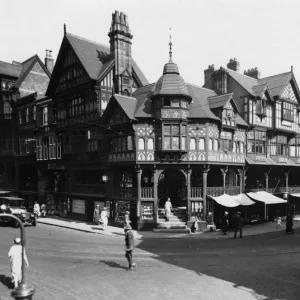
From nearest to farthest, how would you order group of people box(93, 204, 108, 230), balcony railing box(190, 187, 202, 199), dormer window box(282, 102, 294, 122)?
group of people box(93, 204, 108, 230) < balcony railing box(190, 187, 202, 199) < dormer window box(282, 102, 294, 122)

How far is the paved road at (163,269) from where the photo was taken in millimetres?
10406

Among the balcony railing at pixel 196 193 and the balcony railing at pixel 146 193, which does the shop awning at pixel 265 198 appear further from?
the balcony railing at pixel 146 193

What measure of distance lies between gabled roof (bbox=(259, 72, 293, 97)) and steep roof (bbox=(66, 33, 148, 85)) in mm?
17348

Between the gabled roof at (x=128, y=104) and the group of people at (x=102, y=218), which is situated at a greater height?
the gabled roof at (x=128, y=104)

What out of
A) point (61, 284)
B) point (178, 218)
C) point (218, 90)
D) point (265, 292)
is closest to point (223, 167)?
point (178, 218)

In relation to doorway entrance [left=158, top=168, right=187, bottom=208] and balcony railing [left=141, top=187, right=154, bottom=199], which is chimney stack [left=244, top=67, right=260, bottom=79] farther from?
balcony railing [left=141, top=187, right=154, bottom=199]

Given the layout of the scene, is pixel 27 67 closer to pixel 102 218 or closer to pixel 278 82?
pixel 102 218

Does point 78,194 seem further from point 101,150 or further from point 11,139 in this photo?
point 11,139

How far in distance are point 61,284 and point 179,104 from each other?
1674 cm

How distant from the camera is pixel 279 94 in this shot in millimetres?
32031

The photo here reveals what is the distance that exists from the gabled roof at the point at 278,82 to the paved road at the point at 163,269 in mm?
17808

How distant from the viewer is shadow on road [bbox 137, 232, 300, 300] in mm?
11062

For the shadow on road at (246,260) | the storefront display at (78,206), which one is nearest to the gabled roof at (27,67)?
the storefront display at (78,206)

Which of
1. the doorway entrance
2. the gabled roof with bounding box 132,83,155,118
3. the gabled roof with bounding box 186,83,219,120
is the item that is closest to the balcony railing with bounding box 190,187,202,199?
the doorway entrance
